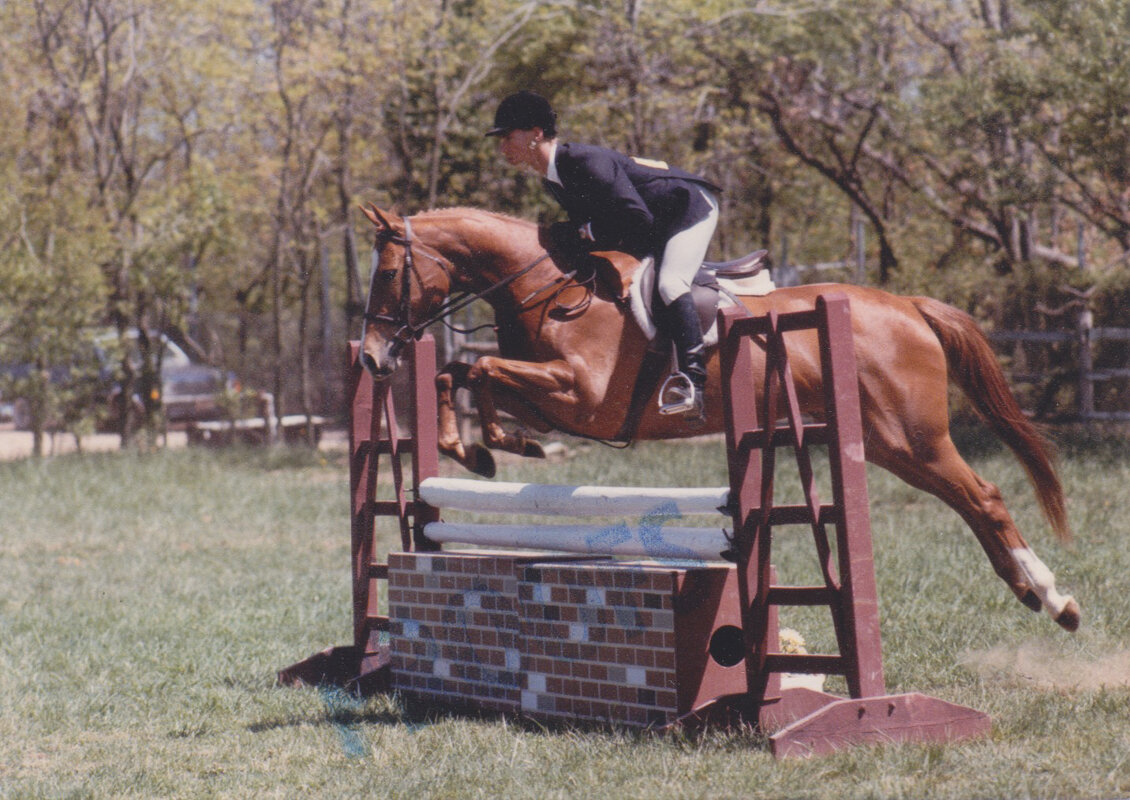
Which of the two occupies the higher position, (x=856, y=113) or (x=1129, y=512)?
(x=856, y=113)

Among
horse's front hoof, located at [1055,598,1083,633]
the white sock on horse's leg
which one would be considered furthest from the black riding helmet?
horse's front hoof, located at [1055,598,1083,633]

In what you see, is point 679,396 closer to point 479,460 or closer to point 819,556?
point 479,460

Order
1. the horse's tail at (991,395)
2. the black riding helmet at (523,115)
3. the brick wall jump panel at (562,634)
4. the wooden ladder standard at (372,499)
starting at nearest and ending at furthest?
the brick wall jump panel at (562,634) → the black riding helmet at (523,115) → the horse's tail at (991,395) → the wooden ladder standard at (372,499)

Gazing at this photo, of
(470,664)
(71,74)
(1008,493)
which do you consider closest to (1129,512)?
(1008,493)

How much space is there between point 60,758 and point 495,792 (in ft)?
6.69

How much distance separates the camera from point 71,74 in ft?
73.8

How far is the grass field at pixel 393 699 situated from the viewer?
445 cm

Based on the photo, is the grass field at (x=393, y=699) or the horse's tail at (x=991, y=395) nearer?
the grass field at (x=393, y=699)

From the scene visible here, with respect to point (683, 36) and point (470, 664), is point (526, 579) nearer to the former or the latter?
point (470, 664)


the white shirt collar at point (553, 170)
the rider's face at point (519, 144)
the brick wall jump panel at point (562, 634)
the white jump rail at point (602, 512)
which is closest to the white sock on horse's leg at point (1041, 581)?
the brick wall jump panel at point (562, 634)

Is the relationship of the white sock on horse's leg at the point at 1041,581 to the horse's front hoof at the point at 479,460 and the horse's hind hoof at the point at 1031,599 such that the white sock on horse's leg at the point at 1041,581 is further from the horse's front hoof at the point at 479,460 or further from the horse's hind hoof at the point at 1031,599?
the horse's front hoof at the point at 479,460

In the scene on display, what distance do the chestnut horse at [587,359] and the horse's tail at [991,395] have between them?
0.12m

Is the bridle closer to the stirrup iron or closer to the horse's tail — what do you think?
the stirrup iron

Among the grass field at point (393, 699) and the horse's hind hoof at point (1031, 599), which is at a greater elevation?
the horse's hind hoof at point (1031, 599)
